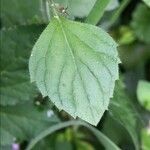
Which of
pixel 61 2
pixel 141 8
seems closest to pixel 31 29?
pixel 61 2

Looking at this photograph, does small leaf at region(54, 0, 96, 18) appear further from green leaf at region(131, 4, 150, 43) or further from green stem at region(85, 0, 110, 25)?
green leaf at region(131, 4, 150, 43)

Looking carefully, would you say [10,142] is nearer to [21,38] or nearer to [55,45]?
[21,38]

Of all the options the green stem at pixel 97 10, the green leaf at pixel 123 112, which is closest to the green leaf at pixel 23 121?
the green leaf at pixel 123 112

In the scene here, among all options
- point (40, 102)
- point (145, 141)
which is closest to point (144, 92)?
point (145, 141)

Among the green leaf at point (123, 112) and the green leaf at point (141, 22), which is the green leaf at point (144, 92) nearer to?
the green leaf at point (123, 112)

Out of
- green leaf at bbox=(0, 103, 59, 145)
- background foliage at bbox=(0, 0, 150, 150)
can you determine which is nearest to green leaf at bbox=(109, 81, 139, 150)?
background foliage at bbox=(0, 0, 150, 150)

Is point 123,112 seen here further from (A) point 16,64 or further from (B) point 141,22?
(B) point 141,22

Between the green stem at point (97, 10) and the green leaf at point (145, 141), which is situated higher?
the green stem at point (97, 10)

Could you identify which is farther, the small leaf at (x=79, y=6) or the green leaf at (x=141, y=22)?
the green leaf at (x=141, y=22)
